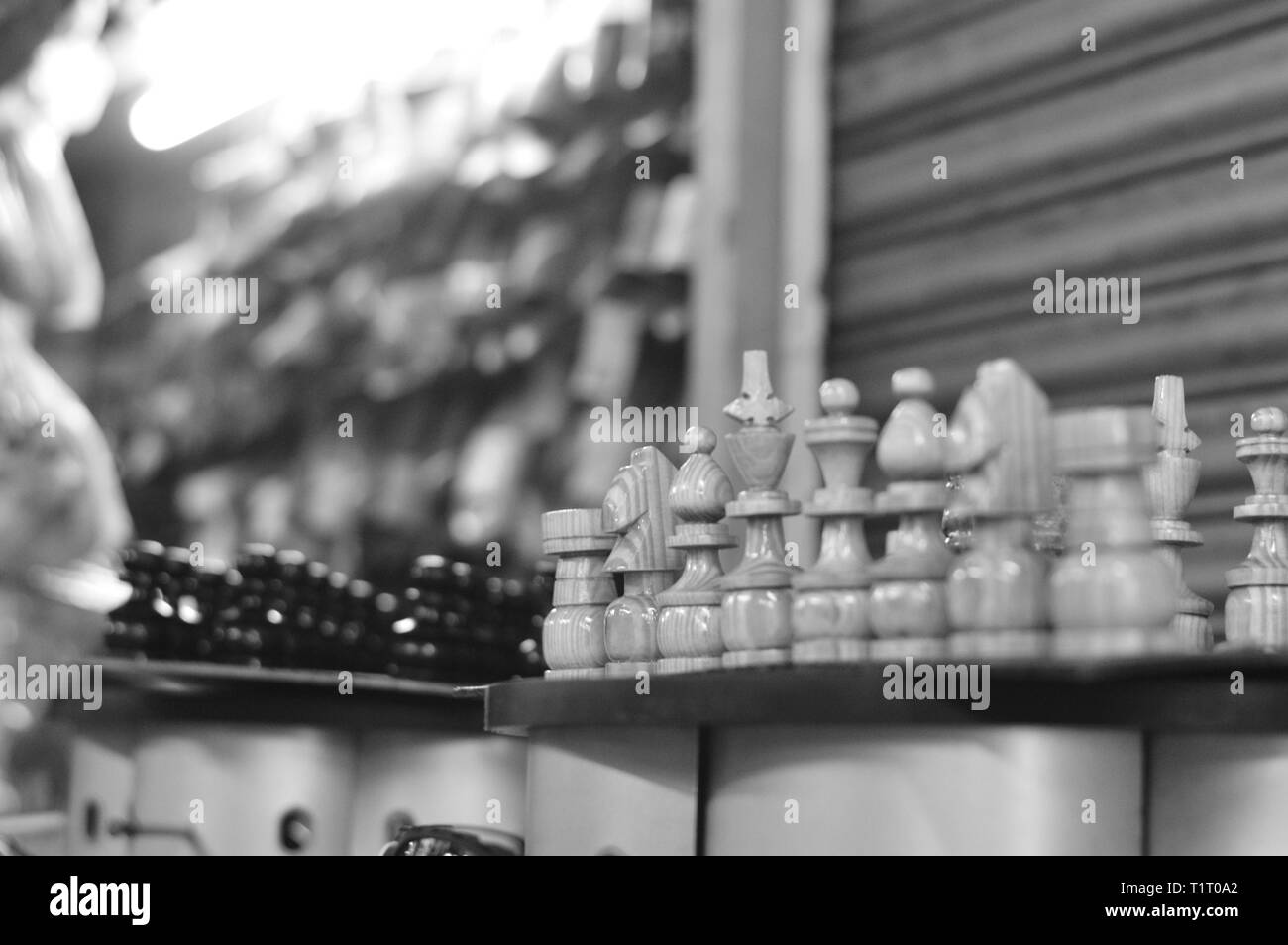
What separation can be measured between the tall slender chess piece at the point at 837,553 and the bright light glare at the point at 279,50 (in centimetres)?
328

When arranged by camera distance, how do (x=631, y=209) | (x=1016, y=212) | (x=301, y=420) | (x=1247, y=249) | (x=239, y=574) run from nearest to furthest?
(x=239, y=574), (x=1247, y=249), (x=1016, y=212), (x=631, y=209), (x=301, y=420)

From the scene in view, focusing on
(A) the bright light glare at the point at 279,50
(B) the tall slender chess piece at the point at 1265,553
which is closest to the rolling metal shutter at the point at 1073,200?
(B) the tall slender chess piece at the point at 1265,553

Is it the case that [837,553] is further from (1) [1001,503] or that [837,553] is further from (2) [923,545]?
(1) [1001,503]

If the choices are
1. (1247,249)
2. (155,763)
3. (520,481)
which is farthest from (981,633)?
(520,481)

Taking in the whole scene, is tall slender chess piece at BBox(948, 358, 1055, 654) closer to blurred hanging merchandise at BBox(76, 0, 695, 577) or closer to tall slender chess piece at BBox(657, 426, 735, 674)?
tall slender chess piece at BBox(657, 426, 735, 674)

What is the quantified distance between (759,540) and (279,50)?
12.1ft

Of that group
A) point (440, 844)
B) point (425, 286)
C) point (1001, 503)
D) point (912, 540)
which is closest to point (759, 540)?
point (912, 540)

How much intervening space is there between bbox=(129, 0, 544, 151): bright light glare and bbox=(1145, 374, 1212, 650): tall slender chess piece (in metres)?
3.18

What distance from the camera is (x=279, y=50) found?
15.5 ft

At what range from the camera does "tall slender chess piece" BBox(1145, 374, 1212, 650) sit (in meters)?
1.62

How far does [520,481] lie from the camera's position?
4262 mm

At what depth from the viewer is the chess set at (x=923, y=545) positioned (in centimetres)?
123
